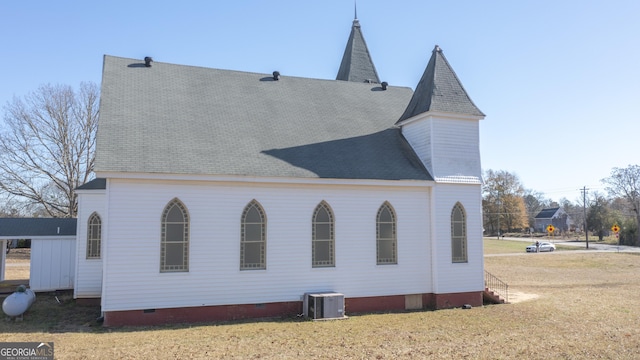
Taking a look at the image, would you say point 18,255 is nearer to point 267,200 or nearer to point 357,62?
point 357,62

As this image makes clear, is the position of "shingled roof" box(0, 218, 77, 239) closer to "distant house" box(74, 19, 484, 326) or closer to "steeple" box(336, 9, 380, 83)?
"distant house" box(74, 19, 484, 326)

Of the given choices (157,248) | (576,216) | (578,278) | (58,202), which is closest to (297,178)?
(157,248)

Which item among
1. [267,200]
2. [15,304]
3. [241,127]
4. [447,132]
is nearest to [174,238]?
[267,200]

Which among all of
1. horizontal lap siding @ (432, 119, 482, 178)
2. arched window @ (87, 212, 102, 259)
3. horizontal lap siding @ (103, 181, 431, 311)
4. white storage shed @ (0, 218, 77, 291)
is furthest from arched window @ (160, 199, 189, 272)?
horizontal lap siding @ (432, 119, 482, 178)

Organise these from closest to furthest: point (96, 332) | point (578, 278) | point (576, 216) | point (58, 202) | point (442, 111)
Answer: point (96, 332) < point (442, 111) < point (578, 278) < point (58, 202) < point (576, 216)

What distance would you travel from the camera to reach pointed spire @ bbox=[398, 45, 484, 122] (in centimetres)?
1984

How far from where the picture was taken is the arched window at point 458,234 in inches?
771

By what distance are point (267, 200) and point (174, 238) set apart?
3.49 m

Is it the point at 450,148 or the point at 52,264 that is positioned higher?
the point at 450,148

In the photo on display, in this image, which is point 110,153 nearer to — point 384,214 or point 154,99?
point 154,99

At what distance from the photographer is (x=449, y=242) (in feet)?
63.1

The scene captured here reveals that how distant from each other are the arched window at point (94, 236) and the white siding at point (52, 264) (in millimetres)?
2982

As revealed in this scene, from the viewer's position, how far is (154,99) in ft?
62.7

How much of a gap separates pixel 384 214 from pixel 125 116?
10.7 meters
